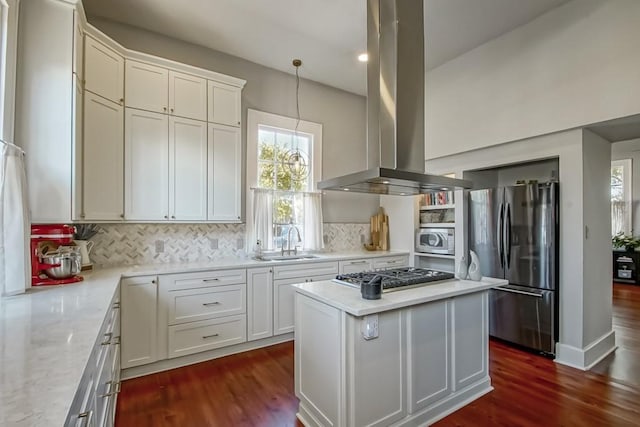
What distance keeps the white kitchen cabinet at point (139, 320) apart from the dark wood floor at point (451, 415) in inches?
8.3

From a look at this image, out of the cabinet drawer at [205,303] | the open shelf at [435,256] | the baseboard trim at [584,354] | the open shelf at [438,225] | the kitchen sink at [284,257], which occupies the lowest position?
the baseboard trim at [584,354]

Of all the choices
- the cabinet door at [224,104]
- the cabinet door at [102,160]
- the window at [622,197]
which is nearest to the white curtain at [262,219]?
the cabinet door at [224,104]

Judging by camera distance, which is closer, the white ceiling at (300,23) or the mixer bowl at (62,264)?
the mixer bowl at (62,264)

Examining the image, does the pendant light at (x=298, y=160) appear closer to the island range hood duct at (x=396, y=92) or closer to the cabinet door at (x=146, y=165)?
the cabinet door at (x=146, y=165)

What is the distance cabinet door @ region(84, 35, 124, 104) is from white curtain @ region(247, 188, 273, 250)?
170 cm

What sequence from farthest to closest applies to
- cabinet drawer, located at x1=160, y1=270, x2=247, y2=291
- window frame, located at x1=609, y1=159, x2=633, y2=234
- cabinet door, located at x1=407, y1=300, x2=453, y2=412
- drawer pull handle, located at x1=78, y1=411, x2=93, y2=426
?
window frame, located at x1=609, y1=159, x2=633, y2=234, cabinet drawer, located at x1=160, y1=270, x2=247, y2=291, cabinet door, located at x1=407, y1=300, x2=453, y2=412, drawer pull handle, located at x1=78, y1=411, x2=93, y2=426

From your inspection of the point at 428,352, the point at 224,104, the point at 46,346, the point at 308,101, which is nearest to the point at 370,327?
the point at 428,352

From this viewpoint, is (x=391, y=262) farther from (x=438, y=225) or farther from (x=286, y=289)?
(x=286, y=289)

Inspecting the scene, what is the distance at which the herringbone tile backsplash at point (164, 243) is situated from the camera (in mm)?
2945

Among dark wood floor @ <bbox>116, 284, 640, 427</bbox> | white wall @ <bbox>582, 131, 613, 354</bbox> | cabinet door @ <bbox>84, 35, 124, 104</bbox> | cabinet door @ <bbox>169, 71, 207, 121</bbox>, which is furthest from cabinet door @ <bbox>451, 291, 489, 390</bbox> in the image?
cabinet door @ <bbox>84, 35, 124, 104</bbox>

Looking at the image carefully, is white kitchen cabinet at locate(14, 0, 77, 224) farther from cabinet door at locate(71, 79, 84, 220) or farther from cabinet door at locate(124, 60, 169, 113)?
cabinet door at locate(124, 60, 169, 113)

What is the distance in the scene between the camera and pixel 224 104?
130 inches

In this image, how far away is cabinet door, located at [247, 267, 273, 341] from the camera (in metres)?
3.16

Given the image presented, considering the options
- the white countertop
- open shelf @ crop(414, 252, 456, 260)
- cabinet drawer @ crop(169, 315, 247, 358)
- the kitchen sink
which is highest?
the white countertop
